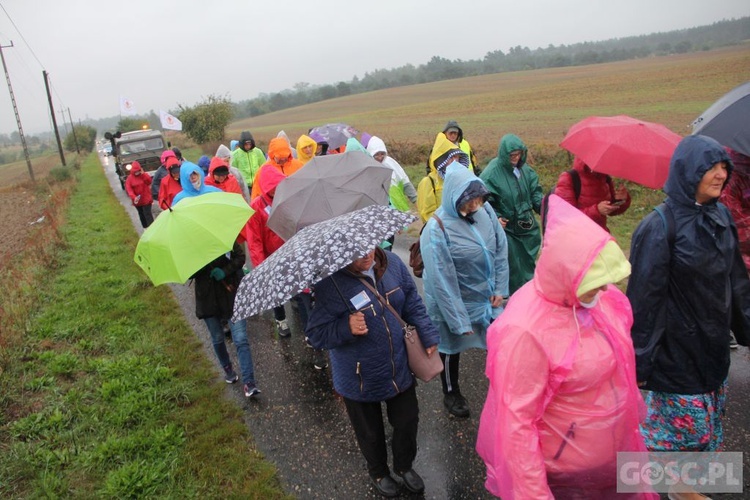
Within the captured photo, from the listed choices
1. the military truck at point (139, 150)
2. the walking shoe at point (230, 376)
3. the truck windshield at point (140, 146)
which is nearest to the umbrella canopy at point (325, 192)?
the walking shoe at point (230, 376)

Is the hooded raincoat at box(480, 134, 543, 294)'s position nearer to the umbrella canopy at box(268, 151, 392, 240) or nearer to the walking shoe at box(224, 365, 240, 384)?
the umbrella canopy at box(268, 151, 392, 240)

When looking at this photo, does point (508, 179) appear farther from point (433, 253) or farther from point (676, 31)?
point (676, 31)

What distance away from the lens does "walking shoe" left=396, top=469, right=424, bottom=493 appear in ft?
9.87

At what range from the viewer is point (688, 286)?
2.38 metres

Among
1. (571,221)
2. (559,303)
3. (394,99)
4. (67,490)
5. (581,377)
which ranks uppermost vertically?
(394,99)

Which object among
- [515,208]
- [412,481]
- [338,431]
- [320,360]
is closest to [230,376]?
[320,360]

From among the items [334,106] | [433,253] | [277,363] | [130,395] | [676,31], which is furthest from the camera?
[676,31]

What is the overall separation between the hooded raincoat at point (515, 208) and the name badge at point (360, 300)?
99.0 inches

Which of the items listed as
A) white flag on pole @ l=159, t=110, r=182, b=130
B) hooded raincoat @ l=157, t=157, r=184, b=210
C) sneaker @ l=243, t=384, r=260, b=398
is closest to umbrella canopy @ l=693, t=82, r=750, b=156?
sneaker @ l=243, t=384, r=260, b=398

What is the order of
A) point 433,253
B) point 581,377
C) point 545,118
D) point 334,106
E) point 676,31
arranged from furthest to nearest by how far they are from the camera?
point 676,31 → point 334,106 → point 545,118 → point 433,253 → point 581,377

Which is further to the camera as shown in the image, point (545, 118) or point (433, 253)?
point (545, 118)

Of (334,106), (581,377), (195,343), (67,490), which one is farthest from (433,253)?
(334,106)

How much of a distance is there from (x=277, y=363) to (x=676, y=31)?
147613 millimetres

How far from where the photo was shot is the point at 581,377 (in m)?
1.87
